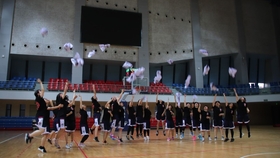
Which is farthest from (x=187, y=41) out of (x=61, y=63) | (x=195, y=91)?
(x=61, y=63)

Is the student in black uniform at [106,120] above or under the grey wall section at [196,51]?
under

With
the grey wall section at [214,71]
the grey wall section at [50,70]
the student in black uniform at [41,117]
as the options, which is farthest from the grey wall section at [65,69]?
the student in black uniform at [41,117]

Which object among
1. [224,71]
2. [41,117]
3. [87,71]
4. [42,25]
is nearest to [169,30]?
[224,71]

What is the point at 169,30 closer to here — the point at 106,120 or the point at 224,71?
the point at 224,71

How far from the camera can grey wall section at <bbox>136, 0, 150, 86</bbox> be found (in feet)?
83.3

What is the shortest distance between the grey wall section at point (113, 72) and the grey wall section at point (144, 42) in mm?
5124

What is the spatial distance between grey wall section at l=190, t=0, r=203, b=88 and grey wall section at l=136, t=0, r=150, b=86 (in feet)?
19.0

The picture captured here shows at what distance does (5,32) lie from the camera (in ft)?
71.6

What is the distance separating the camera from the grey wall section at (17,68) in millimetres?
26125

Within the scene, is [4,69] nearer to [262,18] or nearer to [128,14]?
[128,14]

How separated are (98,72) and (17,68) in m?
9.36

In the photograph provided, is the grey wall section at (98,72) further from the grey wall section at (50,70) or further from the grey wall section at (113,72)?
the grey wall section at (50,70)

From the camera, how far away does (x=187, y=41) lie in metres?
27.5

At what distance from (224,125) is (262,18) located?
85.2 feet
